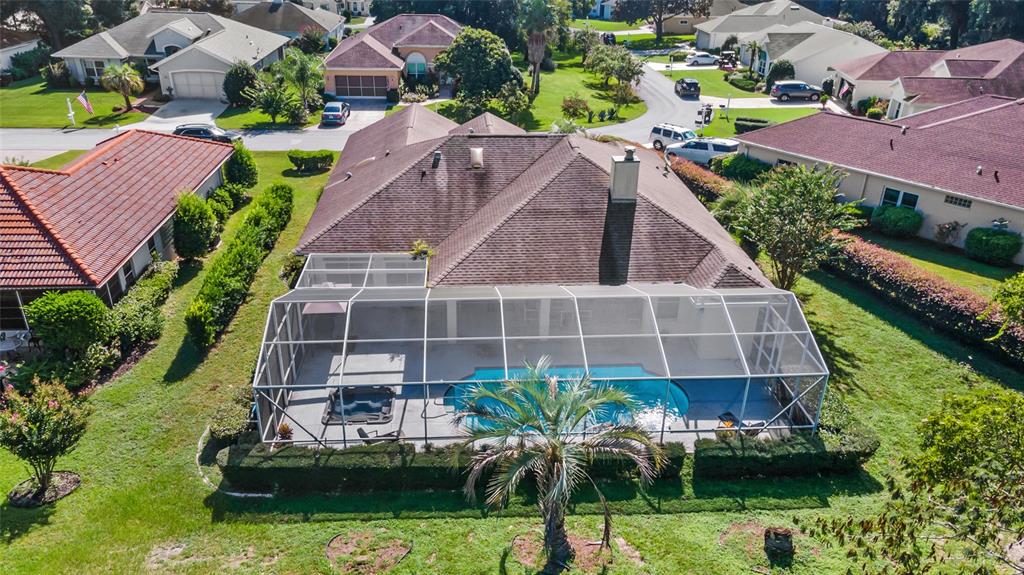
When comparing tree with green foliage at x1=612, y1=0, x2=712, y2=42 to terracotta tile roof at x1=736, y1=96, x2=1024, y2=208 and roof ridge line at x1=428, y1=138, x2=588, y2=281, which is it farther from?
roof ridge line at x1=428, y1=138, x2=588, y2=281

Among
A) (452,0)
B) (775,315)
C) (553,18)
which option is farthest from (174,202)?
(452,0)

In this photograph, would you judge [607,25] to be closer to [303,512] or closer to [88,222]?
[88,222]

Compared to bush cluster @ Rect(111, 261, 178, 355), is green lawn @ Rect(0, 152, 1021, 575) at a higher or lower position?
lower

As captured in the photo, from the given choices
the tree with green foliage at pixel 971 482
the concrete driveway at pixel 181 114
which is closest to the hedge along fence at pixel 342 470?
the tree with green foliage at pixel 971 482

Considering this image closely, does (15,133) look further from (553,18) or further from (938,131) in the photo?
(938,131)

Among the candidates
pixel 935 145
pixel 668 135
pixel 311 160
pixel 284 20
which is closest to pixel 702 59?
pixel 668 135

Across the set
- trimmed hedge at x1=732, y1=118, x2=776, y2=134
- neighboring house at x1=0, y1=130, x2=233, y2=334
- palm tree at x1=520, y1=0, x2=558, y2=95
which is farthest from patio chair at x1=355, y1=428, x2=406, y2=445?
palm tree at x1=520, y1=0, x2=558, y2=95

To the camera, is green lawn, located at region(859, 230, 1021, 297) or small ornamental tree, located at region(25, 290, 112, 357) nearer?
small ornamental tree, located at region(25, 290, 112, 357)

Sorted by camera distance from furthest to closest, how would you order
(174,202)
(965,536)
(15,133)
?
1. (15,133)
2. (174,202)
3. (965,536)
